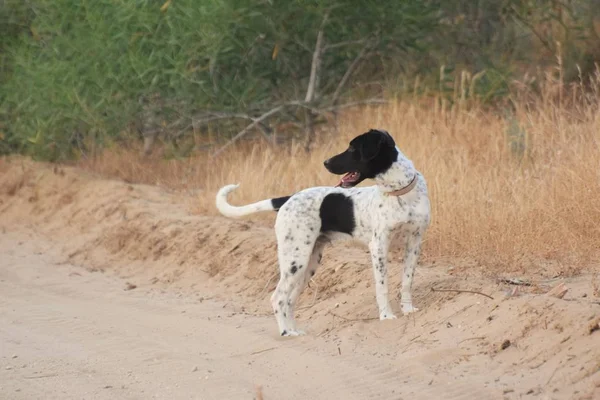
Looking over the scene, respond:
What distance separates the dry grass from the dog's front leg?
1379 millimetres

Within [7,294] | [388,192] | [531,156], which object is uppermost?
[388,192]

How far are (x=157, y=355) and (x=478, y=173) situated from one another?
4.80 metres

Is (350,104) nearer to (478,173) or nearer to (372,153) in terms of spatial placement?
(478,173)

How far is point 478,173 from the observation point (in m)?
11.2

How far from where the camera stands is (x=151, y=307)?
9.73 meters

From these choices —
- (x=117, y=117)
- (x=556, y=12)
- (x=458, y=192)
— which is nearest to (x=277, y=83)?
(x=117, y=117)

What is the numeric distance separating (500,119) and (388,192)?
Answer: 21.4ft

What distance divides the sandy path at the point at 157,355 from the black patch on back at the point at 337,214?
78 cm

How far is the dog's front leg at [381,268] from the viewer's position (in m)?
7.52

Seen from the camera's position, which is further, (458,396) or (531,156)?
(531,156)

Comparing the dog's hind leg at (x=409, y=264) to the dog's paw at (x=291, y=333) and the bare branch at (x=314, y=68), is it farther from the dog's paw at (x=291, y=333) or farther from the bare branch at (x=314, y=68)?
the bare branch at (x=314, y=68)

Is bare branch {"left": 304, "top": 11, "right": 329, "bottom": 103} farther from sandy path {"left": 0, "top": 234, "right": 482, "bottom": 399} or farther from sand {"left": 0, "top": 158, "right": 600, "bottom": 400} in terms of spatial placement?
sandy path {"left": 0, "top": 234, "right": 482, "bottom": 399}

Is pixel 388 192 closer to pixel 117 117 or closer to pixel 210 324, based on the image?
pixel 210 324

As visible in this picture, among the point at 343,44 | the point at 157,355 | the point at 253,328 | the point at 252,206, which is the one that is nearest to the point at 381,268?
the point at 252,206
